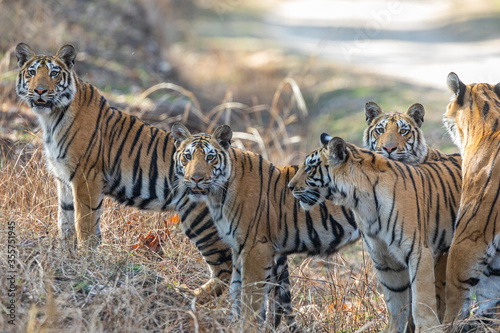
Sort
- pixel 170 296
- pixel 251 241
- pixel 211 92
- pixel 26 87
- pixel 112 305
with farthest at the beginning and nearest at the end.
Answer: pixel 211 92
pixel 26 87
pixel 251 241
pixel 170 296
pixel 112 305

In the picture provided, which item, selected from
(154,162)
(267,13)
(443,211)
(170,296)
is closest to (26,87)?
(154,162)

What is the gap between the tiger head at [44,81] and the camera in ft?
16.2

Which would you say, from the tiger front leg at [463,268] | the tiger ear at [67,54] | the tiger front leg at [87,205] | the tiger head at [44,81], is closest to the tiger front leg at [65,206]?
the tiger front leg at [87,205]

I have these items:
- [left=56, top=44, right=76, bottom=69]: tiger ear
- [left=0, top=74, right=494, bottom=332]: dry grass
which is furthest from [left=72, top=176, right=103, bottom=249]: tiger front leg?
[left=56, top=44, right=76, bottom=69]: tiger ear

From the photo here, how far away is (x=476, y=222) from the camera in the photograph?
3867mm

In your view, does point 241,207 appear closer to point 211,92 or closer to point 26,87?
point 26,87

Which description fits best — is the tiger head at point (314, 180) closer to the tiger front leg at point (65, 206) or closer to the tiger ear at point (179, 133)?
the tiger ear at point (179, 133)

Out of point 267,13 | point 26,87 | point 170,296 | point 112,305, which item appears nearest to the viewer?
point 112,305

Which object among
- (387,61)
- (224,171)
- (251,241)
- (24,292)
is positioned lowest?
(24,292)

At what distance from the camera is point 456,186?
170 inches

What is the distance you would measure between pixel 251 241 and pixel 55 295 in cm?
132

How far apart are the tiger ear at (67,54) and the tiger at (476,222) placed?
116 inches

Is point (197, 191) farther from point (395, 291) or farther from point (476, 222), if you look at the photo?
point (476, 222)

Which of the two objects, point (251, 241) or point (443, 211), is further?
point (251, 241)
